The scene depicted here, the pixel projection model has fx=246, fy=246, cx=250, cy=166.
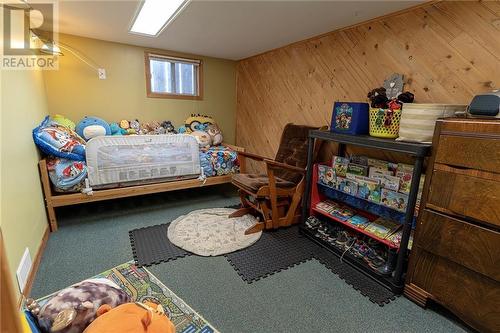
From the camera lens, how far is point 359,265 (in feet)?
6.28

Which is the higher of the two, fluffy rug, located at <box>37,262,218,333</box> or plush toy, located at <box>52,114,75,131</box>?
plush toy, located at <box>52,114,75,131</box>

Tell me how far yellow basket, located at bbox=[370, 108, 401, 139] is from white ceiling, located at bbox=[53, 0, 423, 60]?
2.64ft

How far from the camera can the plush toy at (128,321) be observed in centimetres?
93

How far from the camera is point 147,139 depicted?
2.90 m

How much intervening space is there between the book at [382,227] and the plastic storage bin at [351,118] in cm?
75

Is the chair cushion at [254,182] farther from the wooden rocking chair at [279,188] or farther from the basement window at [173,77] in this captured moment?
the basement window at [173,77]

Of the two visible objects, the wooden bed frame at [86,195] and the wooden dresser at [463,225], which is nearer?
the wooden dresser at [463,225]

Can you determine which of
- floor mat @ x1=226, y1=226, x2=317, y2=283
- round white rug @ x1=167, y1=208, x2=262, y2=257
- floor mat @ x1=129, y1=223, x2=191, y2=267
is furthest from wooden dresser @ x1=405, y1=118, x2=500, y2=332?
floor mat @ x1=129, y1=223, x2=191, y2=267

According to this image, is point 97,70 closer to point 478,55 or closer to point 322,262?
point 322,262

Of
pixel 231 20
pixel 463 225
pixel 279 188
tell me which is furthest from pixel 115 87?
pixel 463 225

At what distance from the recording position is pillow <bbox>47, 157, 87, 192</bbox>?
2.31 m

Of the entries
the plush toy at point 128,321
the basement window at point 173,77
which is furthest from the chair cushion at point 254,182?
the basement window at point 173,77

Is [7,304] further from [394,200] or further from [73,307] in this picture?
[394,200]

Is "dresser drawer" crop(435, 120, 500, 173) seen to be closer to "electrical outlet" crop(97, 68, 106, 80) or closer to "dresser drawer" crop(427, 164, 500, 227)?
"dresser drawer" crop(427, 164, 500, 227)
